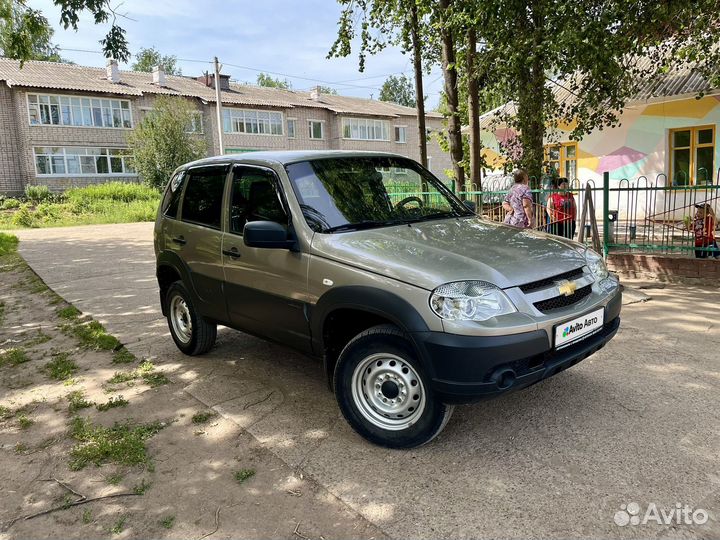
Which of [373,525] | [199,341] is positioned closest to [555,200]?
[199,341]

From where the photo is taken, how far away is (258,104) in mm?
40094

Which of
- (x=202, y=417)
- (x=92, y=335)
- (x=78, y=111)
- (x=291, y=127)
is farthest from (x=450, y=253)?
(x=291, y=127)

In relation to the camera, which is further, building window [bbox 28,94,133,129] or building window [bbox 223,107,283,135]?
building window [bbox 223,107,283,135]

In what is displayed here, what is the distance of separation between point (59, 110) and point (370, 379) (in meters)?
38.1

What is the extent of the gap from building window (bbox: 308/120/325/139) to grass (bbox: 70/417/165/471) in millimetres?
41885

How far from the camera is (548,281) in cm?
336

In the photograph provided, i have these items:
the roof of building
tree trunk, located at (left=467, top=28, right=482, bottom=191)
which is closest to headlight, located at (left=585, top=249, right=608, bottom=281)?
tree trunk, located at (left=467, top=28, right=482, bottom=191)

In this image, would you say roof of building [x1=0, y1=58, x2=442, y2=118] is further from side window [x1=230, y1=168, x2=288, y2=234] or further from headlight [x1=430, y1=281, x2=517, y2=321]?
headlight [x1=430, y1=281, x2=517, y2=321]

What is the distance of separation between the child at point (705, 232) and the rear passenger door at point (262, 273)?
6.69 metres

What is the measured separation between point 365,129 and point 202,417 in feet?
145

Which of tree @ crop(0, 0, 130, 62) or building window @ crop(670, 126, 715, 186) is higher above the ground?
tree @ crop(0, 0, 130, 62)

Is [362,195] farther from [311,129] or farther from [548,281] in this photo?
[311,129]

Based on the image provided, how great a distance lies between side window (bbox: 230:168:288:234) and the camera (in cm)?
413

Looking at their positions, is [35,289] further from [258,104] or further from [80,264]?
[258,104]
